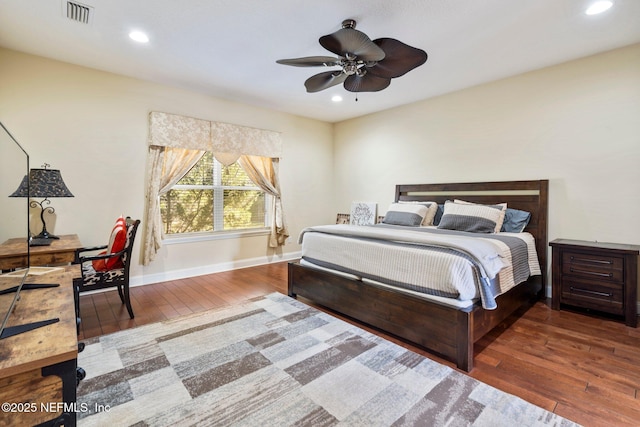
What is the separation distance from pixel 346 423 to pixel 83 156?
3.77 m

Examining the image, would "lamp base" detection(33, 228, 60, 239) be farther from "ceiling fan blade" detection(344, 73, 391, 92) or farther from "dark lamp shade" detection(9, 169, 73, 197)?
"ceiling fan blade" detection(344, 73, 391, 92)

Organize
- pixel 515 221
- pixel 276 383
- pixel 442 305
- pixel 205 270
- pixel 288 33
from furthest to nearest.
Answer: pixel 205 270 < pixel 515 221 < pixel 288 33 < pixel 442 305 < pixel 276 383

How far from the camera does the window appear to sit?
4.20 metres

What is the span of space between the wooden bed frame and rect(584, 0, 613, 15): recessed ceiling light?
5.32 feet

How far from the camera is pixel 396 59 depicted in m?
2.40

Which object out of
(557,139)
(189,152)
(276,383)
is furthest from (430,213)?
(189,152)

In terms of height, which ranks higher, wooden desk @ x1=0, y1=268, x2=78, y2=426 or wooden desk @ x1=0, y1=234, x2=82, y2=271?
wooden desk @ x1=0, y1=234, x2=82, y2=271

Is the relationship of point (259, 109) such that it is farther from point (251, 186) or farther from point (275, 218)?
point (275, 218)

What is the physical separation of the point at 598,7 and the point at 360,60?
182 cm

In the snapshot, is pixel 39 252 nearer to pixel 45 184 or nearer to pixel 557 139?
pixel 45 184

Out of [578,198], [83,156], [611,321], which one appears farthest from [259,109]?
[611,321]

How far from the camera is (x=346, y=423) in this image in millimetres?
1552

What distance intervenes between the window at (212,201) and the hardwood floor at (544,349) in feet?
3.28

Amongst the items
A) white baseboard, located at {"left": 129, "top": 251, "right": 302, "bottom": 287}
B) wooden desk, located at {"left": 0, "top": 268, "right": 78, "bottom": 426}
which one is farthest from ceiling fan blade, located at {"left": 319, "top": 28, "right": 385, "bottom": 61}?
white baseboard, located at {"left": 129, "top": 251, "right": 302, "bottom": 287}
